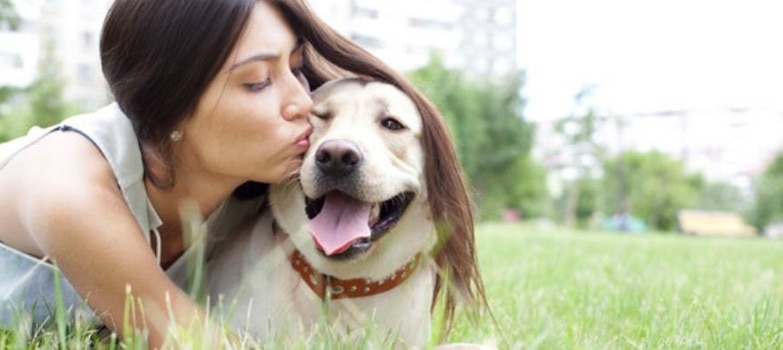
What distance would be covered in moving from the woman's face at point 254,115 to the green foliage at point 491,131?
34.0 meters

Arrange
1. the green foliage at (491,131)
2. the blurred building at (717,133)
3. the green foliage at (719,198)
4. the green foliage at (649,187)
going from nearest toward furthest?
the green foliage at (491,131), the green foliage at (649,187), the green foliage at (719,198), the blurred building at (717,133)

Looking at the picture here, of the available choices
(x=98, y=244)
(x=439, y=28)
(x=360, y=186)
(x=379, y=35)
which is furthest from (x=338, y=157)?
(x=439, y=28)

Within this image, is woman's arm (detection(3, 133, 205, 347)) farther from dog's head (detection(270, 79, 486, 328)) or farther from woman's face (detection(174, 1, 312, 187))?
dog's head (detection(270, 79, 486, 328))

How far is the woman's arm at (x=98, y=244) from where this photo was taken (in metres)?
2.28

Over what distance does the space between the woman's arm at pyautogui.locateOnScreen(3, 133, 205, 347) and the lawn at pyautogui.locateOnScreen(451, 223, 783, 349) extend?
1.00 metres

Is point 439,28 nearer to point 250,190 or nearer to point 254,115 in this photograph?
point 250,190

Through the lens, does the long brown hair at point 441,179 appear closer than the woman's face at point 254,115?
No

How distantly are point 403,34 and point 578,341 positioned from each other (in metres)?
63.6

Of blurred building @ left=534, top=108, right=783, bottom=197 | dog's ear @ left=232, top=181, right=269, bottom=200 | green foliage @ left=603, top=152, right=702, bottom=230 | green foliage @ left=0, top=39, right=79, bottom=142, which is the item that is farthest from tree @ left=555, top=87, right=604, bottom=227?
blurred building @ left=534, top=108, right=783, bottom=197

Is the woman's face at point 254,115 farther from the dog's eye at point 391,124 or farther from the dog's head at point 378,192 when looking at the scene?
the dog's eye at point 391,124

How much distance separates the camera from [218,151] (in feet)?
8.89

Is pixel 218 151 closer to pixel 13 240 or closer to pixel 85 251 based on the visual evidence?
pixel 85 251

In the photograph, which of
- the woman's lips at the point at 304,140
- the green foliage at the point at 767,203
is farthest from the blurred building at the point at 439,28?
the woman's lips at the point at 304,140

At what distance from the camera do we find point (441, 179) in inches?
118
